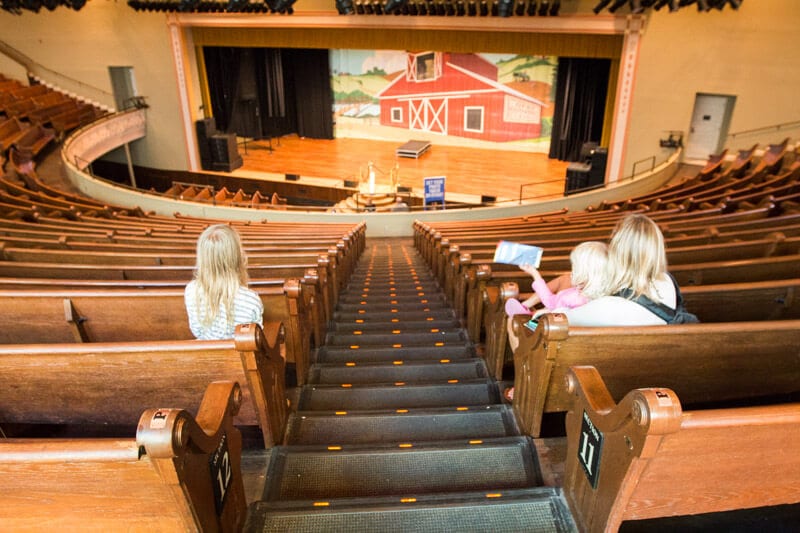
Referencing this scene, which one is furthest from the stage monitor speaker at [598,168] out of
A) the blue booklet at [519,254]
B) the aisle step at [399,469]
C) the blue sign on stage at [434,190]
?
the aisle step at [399,469]

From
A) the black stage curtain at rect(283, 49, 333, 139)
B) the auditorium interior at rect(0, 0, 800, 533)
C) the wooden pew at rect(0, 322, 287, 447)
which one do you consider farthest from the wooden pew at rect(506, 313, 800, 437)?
the black stage curtain at rect(283, 49, 333, 139)

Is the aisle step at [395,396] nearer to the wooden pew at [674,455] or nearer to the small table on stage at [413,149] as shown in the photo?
the wooden pew at [674,455]

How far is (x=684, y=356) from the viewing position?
1.76 meters

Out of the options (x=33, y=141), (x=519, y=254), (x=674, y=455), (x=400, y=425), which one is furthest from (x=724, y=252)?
(x=33, y=141)

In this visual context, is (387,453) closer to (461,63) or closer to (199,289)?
(199,289)

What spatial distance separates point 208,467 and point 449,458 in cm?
89

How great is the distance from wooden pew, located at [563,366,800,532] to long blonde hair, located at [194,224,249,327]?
1382mm

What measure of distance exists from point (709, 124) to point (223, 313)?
11.9 m

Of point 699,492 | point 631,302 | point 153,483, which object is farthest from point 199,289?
point 699,492

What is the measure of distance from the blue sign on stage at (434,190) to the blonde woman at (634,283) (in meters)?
8.99

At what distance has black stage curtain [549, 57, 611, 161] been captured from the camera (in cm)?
1434

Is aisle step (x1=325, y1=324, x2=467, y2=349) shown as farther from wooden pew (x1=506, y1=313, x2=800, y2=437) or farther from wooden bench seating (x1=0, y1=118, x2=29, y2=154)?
wooden bench seating (x1=0, y1=118, x2=29, y2=154)

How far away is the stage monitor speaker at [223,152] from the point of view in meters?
14.5

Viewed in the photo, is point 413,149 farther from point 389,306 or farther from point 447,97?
point 389,306
